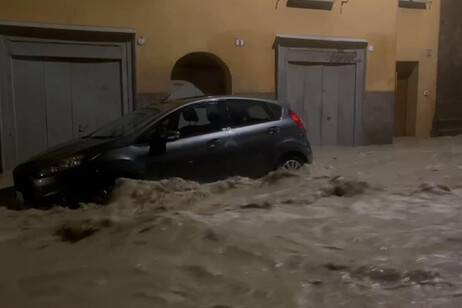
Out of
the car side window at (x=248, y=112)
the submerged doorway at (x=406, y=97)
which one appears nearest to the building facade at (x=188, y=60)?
the submerged doorway at (x=406, y=97)

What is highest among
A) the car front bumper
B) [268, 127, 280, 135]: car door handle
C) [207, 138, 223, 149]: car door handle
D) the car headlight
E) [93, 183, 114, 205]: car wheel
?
[268, 127, 280, 135]: car door handle

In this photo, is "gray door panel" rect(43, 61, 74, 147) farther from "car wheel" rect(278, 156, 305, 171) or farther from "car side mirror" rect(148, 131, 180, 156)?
"car wheel" rect(278, 156, 305, 171)

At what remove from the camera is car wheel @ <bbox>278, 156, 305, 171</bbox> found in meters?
8.03

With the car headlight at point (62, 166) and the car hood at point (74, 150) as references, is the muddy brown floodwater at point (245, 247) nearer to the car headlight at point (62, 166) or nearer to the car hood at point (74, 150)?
the car headlight at point (62, 166)

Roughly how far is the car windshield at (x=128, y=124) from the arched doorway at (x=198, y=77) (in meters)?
4.77

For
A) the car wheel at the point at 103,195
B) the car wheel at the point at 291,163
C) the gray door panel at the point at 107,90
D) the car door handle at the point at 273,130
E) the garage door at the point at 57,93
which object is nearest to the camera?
the car wheel at the point at 103,195

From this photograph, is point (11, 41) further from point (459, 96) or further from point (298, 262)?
point (459, 96)

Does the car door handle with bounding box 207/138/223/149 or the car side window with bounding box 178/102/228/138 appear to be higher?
the car side window with bounding box 178/102/228/138

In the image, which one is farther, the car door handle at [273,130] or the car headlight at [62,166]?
the car door handle at [273,130]

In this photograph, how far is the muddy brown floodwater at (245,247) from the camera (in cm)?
356

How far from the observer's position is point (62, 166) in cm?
641

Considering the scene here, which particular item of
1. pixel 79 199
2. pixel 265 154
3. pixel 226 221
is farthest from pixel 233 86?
pixel 226 221

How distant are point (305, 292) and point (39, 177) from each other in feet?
13.3

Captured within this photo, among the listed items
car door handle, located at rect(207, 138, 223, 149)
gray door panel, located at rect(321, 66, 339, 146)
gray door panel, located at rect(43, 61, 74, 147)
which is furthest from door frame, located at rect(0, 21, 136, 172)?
gray door panel, located at rect(321, 66, 339, 146)
